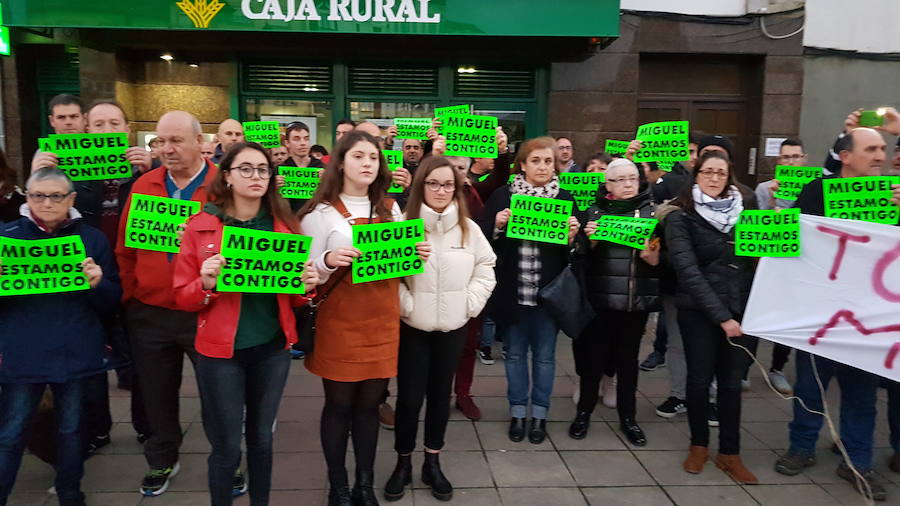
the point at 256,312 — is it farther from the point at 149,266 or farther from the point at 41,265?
the point at 41,265

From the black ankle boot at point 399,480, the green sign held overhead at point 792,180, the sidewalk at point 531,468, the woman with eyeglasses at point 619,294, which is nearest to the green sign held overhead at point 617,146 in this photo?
the green sign held overhead at point 792,180

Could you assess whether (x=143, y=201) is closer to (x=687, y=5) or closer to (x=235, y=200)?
(x=235, y=200)

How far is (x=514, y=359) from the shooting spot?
16.0ft

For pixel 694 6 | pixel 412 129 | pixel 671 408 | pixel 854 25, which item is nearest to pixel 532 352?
pixel 671 408

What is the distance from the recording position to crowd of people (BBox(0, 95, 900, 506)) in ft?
10.8

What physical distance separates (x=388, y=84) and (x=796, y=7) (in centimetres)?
639

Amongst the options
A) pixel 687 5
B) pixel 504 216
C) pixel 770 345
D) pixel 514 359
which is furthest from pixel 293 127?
pixel 687 5

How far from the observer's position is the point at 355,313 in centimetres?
349

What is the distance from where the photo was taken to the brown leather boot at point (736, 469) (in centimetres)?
431

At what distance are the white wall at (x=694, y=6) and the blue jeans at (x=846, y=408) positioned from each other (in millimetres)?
7138

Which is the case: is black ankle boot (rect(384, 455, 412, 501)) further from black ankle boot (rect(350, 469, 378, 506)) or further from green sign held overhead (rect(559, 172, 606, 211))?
green sign held overhead (rect(559, 172, 606, 211))

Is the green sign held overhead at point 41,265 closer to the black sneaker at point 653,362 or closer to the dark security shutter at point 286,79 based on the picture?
the black sneaker at point 653,362

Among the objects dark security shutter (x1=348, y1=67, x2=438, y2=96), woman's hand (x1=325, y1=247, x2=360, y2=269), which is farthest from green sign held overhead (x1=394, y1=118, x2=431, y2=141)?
dark security shutter (x1=348, y1=67, x2=438, y2=96)

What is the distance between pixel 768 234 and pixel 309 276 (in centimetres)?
286
